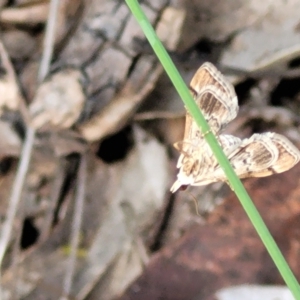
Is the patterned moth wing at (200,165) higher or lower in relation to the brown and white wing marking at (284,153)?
higher

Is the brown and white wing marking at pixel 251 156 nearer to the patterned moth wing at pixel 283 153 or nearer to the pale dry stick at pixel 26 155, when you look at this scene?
the patterned moth wing at pixel 283 153

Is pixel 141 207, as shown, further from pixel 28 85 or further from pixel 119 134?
pixel 28 85

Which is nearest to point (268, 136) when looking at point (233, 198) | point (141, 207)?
point (233, 198)

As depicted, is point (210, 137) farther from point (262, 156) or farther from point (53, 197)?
point (53, 197)

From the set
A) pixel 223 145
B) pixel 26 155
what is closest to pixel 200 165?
pixel 223 145

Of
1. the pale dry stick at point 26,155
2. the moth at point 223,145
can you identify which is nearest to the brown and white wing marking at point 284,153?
the moth at point 223,145

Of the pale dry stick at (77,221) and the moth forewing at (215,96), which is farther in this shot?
the pale dry stick at (77,221)

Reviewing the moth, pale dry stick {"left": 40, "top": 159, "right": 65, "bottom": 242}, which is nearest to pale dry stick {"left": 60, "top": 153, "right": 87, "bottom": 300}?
pale dry stick {"left": 40, "top": 159, "right": 65, "bottom": 242}
